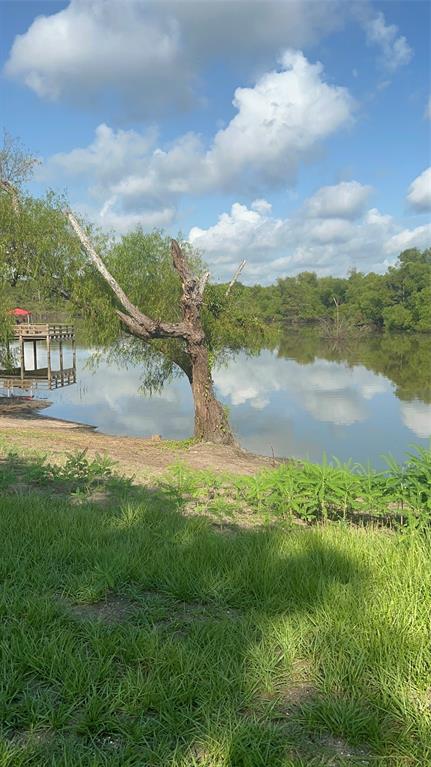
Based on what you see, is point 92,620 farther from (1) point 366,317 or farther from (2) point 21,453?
(1) point 366,317

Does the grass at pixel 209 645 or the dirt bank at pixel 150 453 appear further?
the dirt bank at pixel 150 453

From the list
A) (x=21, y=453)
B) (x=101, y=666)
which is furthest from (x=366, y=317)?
(x=101, y=666)

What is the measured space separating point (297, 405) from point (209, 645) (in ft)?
84.7

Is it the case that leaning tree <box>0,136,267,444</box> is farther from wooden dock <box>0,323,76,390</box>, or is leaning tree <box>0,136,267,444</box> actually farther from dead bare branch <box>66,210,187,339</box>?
wooden dock <box>0,323,76,390</box>

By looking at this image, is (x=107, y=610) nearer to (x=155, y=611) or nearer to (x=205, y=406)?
(x=155, y=611)

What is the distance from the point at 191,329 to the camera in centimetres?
1524

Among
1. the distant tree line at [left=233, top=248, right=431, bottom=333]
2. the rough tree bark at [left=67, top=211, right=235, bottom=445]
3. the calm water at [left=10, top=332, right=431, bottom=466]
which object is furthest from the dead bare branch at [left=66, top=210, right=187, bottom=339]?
the distant tree line at [left=233, top=248, right=431, bottom=333]

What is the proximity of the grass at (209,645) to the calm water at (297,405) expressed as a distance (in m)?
11.6

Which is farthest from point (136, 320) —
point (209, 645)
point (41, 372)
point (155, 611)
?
point (41, 372)

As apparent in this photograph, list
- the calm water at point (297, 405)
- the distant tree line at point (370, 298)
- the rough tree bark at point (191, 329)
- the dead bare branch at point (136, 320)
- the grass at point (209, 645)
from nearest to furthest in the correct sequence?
the grass at point (209, 645) → the rough tree bark at point (191, 329) → the dead bare branch at point (136, 320) → the calm water at point (297, 405) → the distant tree line at point (370, 298)

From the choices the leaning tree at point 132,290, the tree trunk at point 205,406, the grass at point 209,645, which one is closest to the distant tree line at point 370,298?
the leaning tree at point 132,290

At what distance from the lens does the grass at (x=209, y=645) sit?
2041 mm

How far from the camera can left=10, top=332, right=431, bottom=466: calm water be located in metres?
20.6

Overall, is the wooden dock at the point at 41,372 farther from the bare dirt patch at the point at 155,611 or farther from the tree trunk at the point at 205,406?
the bare dirt patch at the point at 155,611
